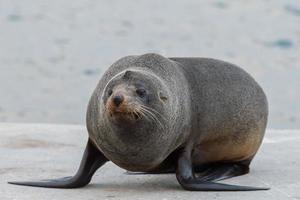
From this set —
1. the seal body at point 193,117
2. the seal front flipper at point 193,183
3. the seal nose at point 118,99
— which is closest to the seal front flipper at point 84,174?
the seal body at point 193,117

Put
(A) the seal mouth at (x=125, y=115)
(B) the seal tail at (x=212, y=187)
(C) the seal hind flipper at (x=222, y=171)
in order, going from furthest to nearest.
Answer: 1. (C) the seal hind flipper at (x=222, y=171)
2. (B) the seal tail at (x=212, y=187)
3. (A) the seal mouth at (x=125, y=115)

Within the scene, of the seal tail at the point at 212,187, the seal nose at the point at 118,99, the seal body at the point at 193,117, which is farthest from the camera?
the seal tail at the point at 212,187

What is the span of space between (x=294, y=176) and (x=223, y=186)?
0.80 metres

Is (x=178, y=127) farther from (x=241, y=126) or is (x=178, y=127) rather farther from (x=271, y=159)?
(x=271, y=159)

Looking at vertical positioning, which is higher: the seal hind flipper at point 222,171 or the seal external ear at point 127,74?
the seal external ear at point 127,74

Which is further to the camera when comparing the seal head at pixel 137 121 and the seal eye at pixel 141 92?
the seal eye at pixel 141 92

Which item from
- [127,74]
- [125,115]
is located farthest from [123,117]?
[127,74]

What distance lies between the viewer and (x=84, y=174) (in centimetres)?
733

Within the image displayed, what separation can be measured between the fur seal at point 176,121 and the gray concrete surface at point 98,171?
0.46 ft

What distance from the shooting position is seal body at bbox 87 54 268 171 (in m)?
6.89

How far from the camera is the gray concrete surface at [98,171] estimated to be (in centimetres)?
698

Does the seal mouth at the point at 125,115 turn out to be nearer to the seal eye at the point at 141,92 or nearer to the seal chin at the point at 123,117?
the seal chin at the point at 123,117

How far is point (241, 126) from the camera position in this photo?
26.0 feet

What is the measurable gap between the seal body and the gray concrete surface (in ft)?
0.79
